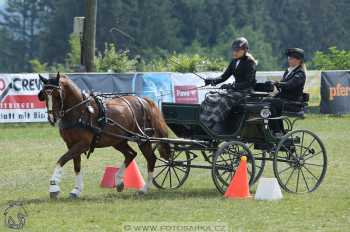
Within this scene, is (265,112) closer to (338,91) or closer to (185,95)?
(185,95)

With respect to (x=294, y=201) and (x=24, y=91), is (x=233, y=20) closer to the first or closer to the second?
(x=24, y=91)

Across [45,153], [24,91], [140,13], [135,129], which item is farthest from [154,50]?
[135,129]

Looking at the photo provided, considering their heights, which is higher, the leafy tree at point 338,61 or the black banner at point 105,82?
the leafy tree at point 338,61

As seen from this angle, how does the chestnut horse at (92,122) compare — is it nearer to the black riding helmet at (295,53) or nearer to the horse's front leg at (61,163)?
the horse's front leg at (61,163)

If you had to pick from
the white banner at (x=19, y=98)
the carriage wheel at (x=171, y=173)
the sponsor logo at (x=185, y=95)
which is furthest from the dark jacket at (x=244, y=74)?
the sponsor logo at (x=185, y=95)

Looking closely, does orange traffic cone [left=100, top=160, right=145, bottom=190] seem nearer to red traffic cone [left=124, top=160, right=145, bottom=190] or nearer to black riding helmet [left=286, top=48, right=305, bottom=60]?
red traffic cone [left=124, top=160, right=145, bottom=190]

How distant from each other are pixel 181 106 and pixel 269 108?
1.21 meters

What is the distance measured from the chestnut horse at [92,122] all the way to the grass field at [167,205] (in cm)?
43

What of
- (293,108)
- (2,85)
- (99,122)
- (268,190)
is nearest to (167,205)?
(268,190)

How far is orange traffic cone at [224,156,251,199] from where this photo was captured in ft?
36.9

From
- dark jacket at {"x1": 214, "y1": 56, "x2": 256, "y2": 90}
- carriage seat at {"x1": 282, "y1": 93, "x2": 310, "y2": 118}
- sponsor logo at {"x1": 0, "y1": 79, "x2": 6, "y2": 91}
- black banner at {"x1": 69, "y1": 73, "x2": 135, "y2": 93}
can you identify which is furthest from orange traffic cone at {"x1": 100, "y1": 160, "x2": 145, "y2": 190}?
black banner at {"x1": 69, "y1": 73, "x2": 135, "y2": 93}

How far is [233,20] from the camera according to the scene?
266ft

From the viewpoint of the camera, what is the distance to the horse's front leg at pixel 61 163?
1109cm

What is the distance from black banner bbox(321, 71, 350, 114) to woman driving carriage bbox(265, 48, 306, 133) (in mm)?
15090
